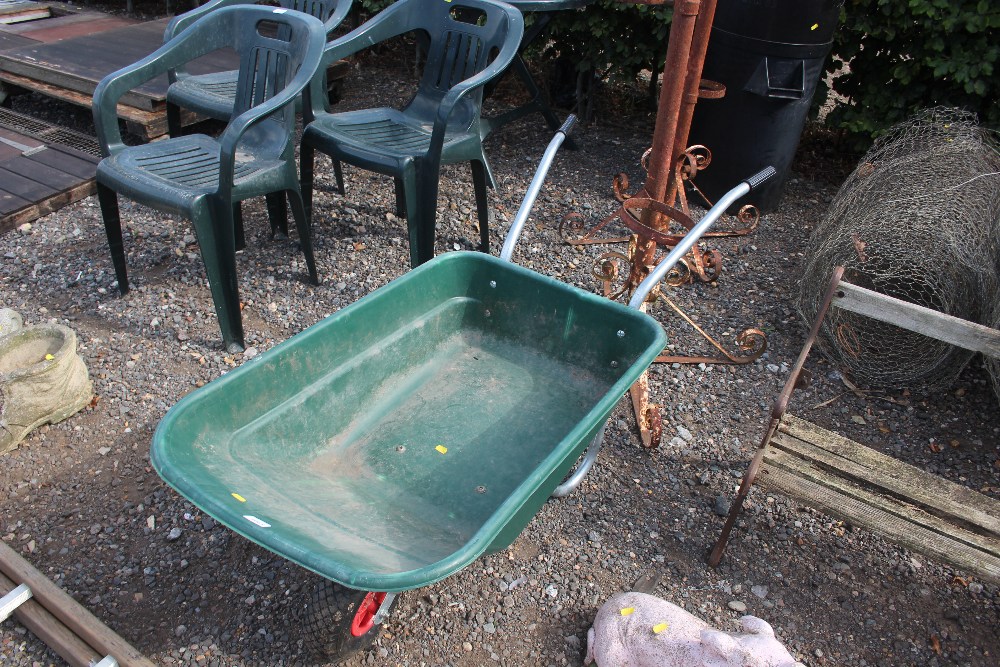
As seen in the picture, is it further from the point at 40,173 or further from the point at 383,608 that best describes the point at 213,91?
the point at 383,608

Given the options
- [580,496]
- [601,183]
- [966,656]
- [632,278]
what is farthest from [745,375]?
[601,183]

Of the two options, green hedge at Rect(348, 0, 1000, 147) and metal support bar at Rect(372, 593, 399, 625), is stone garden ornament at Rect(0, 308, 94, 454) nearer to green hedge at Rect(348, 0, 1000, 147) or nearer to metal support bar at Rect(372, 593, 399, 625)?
metal support bar at Rect(372, 593, 399, 625)

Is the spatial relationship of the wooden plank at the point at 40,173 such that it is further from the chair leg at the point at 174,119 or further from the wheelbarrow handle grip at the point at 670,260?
the wheelbarrow handle grip at the point at 670,260

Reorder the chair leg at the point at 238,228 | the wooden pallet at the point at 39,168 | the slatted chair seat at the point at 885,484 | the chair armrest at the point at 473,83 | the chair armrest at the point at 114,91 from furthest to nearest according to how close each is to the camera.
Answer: the wooden pallet at the point at 39,168 < the chair leg at the point at 238,228 < the chair armrest at the point at 473,83 < the chair armrest at the point at 114,91 < the slatted chair seat at the point at 885,484

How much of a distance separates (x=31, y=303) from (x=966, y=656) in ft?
12.4

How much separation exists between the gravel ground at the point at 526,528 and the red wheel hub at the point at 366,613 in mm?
221

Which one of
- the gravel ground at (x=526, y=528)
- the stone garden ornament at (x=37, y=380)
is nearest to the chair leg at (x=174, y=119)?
the gravel ground at (x=526, y=528)

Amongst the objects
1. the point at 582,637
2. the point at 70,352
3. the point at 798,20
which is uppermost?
the point at 798,20

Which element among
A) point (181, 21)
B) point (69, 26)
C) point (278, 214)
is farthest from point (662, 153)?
point (69, 26)

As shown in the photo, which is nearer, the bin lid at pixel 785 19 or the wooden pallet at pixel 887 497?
the wooden pallet at pixel 887 497

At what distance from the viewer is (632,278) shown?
8.98ft

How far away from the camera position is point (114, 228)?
3166 millimetres

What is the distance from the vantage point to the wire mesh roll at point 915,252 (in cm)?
297

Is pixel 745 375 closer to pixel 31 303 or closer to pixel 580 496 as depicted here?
pixel 580 496
